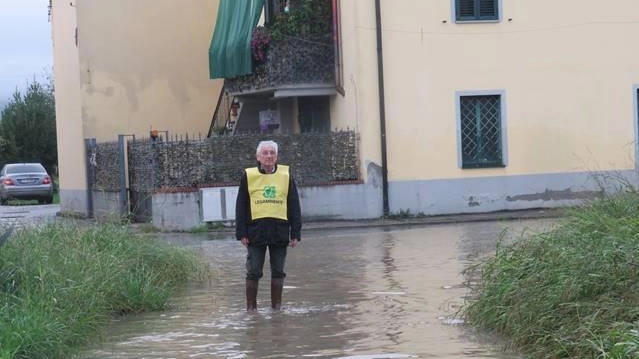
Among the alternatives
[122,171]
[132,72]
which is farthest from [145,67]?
[122,171]

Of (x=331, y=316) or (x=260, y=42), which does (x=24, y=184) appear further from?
(x=331, y=316)

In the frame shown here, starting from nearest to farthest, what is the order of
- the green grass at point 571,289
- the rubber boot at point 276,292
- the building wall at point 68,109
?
the green grass at point 571,289
the rubber boot at point 276,292
the building wall at point 68,109

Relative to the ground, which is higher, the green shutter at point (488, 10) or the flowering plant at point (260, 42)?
the green shutter at point (488, 10)

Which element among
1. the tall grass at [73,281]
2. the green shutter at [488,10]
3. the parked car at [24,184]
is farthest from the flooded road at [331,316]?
the parked car at [24,184]

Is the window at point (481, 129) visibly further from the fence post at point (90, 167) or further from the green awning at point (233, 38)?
the fence post at point (90, 167)

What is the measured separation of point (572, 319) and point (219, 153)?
17.8 m

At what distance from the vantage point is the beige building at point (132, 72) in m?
31.9

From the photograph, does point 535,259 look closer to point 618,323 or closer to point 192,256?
point 618,323

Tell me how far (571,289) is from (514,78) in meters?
18.4

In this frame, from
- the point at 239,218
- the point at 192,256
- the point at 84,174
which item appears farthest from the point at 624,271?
the point at 84,174

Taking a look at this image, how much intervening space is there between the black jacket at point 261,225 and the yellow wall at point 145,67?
2130cm

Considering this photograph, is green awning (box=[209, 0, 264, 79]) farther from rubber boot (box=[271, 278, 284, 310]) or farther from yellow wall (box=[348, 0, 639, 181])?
rubber boot (box=[271, 278, 284, 310])

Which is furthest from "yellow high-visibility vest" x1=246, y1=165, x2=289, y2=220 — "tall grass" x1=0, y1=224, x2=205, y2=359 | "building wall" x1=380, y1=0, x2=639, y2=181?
"building wall" x1=380, y1=0, x2=639, y2=181

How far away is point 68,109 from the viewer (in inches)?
1348
